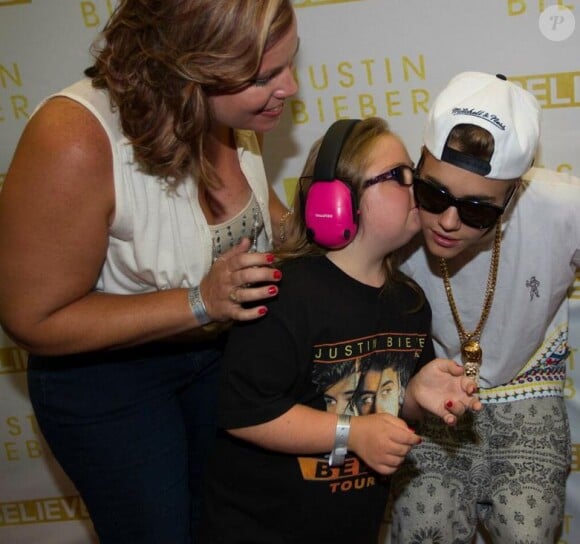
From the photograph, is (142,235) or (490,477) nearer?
(142,235)

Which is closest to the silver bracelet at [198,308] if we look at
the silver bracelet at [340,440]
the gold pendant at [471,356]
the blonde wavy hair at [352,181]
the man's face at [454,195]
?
the blonde wavy hair at [352,181]

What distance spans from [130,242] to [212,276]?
155 millimetres

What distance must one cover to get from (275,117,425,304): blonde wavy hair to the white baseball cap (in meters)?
0.10

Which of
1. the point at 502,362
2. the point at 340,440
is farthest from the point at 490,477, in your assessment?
the point at 340,440

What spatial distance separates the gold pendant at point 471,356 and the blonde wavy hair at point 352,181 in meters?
0.17

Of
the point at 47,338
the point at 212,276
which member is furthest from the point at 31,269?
the point at 212,276

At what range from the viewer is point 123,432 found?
128 centimetres

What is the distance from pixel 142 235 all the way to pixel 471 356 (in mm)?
641

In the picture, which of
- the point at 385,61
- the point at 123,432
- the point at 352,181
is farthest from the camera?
the point at 385,61

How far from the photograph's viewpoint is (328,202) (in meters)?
1.12

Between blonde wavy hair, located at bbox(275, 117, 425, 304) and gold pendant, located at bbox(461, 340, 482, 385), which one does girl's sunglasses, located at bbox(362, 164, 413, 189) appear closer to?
blonde wavy hair, located at bbox(275, 117, 425, 304)

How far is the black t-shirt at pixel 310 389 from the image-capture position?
1.15 metres

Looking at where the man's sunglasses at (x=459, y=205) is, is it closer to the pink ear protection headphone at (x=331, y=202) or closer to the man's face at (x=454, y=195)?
the man's face at (x=454, y=195)

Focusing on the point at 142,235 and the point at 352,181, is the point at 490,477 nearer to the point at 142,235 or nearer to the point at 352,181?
the point at 352,181
